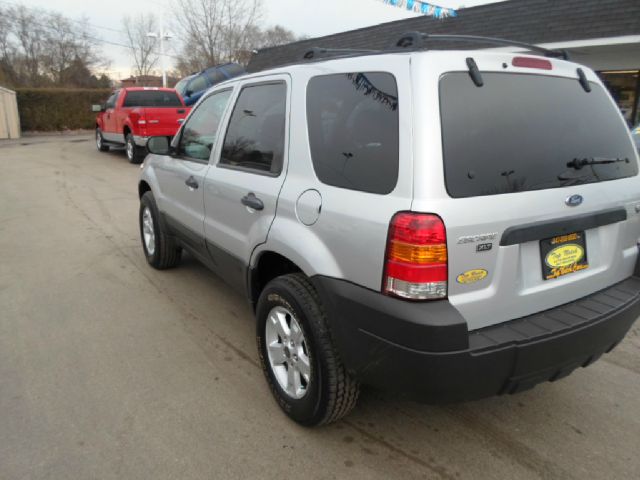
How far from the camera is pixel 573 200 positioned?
88.4 inches

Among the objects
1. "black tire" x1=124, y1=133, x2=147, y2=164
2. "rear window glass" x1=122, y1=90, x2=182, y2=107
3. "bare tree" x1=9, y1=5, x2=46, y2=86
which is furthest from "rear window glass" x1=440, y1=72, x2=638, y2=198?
"bare tree" x1=9, y1=5, x2=46, y2=86

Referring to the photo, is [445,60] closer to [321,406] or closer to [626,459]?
[321,406]

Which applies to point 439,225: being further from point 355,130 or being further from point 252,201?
point 252,201

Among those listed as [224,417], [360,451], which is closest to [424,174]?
[360,451]

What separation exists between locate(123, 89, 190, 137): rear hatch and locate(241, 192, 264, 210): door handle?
390 inches

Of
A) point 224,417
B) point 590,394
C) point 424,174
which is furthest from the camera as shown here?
point 590,394

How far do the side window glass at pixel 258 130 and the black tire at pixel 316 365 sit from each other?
2.30 ft

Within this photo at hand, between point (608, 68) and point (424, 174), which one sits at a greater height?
point (608, 68)

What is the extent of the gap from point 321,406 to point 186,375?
1.13 m

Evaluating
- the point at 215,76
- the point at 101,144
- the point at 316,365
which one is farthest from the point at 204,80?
the point at 316,365

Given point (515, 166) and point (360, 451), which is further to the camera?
point (360, 451)

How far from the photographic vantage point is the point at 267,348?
9.35 ft

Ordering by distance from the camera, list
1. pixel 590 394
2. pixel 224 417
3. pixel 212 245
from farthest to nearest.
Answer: pixel 212 245, pixel 590 394, pixel 224 417

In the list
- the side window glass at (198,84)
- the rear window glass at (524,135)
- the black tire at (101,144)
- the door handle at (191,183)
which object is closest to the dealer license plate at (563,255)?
the rear window glass at (524,135)
